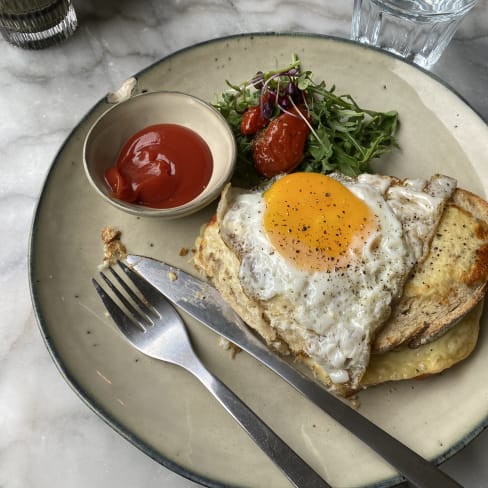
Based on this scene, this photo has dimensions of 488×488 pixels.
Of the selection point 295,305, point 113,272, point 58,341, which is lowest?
point 58,341

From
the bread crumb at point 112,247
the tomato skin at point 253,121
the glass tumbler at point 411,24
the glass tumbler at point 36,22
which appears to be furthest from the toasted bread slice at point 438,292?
the glass tumbler at point 36,22

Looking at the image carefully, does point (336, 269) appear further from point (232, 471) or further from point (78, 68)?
point (78, 68)

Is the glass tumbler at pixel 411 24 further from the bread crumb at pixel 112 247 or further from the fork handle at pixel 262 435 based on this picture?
the fork handle at pixel 262 435

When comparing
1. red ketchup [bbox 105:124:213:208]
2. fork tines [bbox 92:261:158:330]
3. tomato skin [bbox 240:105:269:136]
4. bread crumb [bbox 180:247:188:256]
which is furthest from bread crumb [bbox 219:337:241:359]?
tomato skin [bbox 240:105:269:136]

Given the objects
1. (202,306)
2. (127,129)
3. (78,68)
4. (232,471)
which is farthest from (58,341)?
(78,68)

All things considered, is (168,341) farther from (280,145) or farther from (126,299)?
(280,145)

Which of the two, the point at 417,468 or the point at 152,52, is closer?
the point at 417,468
